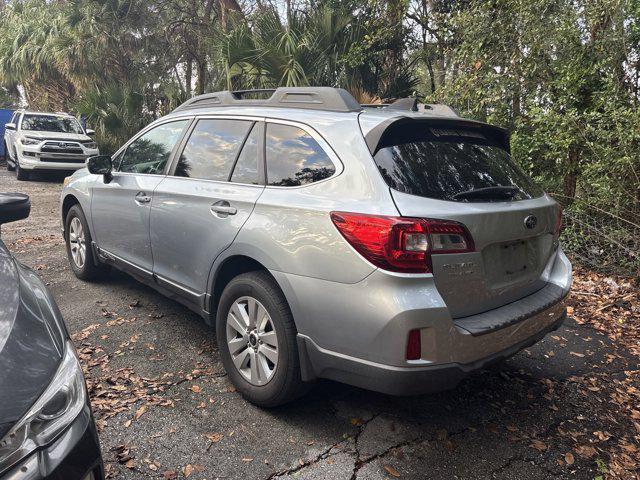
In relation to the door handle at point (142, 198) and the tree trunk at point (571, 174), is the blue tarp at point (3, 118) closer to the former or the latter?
the door handle at point (142, 198)

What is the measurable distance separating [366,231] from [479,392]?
162 centimetres

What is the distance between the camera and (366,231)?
234 cm

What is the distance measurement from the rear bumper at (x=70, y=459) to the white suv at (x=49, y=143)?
12895mm

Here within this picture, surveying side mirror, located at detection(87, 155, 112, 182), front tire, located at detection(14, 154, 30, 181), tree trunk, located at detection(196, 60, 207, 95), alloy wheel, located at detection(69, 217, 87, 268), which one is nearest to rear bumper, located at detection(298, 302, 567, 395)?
side mirror, located at detection(87, 155, 112, 182)

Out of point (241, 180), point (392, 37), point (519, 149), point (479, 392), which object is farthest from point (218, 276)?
point (392, 37)

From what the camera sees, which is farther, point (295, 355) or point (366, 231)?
point (295, 355)

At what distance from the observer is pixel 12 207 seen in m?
2.60

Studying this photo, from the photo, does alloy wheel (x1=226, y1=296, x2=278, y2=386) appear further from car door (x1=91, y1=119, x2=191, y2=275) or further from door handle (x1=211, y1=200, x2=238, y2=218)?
car door (x1=91, y1=119, x2=191, y2=275)

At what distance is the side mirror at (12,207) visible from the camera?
256cm

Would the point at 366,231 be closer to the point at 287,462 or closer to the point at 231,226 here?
the point at 231,226

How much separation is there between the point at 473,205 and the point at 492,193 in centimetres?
23

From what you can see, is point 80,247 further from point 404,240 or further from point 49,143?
point 49,143

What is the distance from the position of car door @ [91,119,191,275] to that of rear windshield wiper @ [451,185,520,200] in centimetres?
228

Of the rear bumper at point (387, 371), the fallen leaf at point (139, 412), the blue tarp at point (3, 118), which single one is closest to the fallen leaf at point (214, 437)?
the fallen leaf at point (139, 412)
